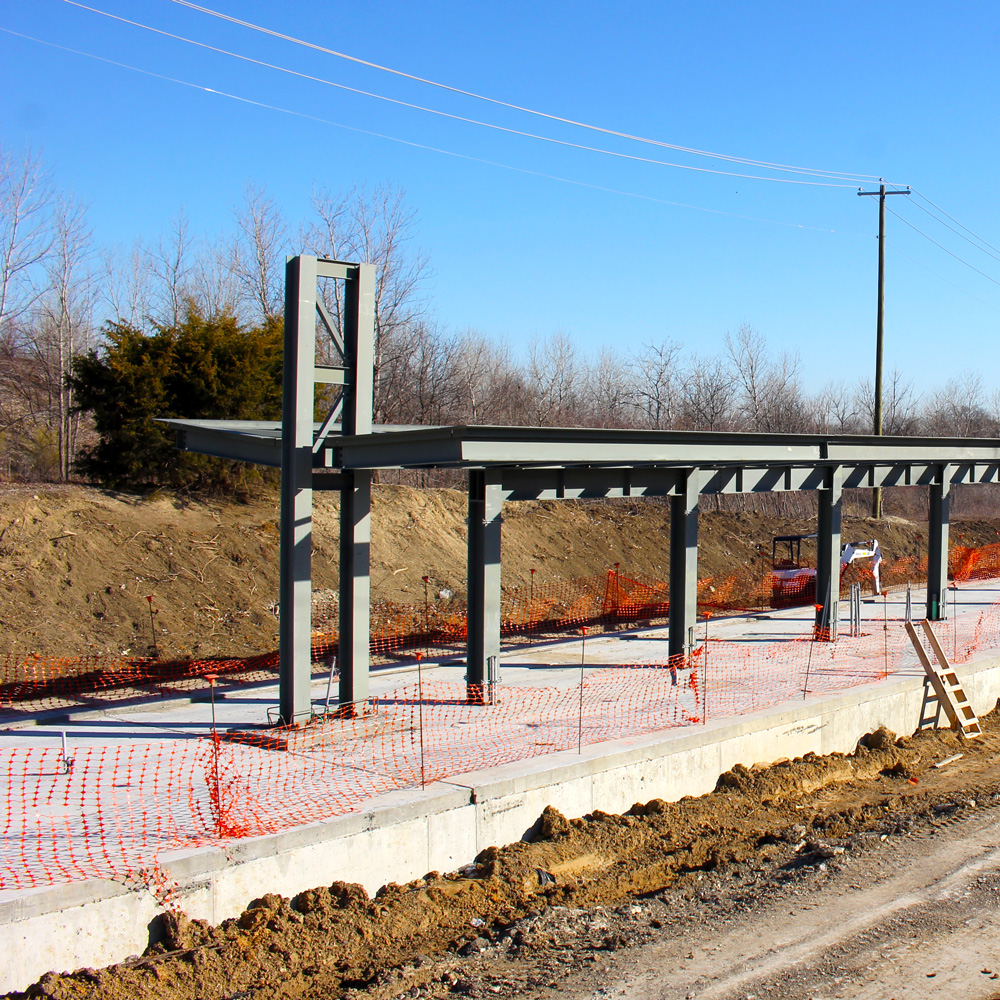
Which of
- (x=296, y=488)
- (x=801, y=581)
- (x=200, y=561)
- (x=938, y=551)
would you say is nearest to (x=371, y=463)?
(x=296, y=488)

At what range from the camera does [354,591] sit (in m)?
11.3

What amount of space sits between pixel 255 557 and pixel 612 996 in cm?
1629

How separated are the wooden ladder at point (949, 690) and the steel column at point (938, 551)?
5.83 m

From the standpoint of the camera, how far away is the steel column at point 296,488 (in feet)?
35.1

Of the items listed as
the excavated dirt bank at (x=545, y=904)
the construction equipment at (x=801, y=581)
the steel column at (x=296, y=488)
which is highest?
the steel column at (x=296, y=488)

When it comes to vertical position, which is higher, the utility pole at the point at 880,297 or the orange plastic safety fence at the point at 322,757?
the utility pole at the point at 880,297

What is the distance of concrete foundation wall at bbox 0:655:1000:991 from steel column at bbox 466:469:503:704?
264cm

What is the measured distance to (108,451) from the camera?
2267 cm

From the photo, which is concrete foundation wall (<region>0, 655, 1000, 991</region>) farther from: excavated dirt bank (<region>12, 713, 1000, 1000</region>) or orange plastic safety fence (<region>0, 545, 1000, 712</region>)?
orange plastic safety fence (<region>0, 545, 1000, 712</region>)

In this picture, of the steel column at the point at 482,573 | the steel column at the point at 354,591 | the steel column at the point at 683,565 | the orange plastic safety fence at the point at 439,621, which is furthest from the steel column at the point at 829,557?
the steel column at the point at 354,591

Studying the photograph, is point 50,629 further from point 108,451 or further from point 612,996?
point 612,996

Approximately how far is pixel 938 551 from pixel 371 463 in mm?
14375

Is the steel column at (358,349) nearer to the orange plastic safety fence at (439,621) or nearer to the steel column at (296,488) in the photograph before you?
the steel column at (296,488)

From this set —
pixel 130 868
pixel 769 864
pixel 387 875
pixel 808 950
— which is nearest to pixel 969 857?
pixel 769 864
